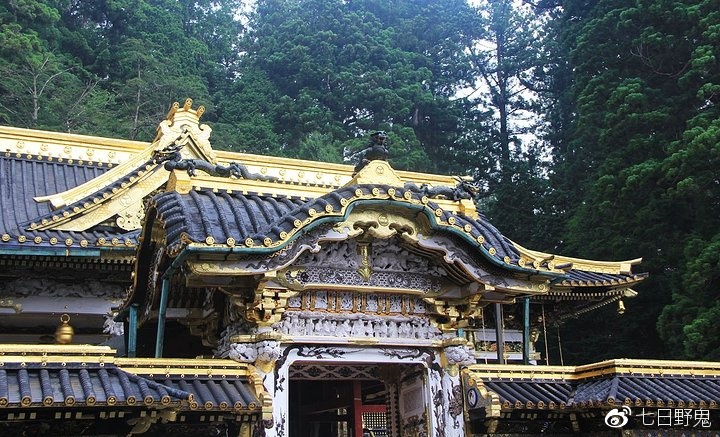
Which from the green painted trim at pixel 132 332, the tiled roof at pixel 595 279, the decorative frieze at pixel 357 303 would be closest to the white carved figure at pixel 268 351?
the decorative frieze at pixel 357 303

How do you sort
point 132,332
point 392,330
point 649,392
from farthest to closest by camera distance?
point 132,332
point 649,392
point 392,330

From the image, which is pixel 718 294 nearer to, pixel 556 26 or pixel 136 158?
pixel 136 158

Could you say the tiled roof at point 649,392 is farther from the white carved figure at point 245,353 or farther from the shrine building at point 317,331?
the white carved figure at point 245,353

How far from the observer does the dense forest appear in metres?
22.6

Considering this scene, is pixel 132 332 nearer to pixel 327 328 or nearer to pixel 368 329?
pixel 327 328

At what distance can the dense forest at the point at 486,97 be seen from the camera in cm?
2259

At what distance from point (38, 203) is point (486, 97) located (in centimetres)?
3225

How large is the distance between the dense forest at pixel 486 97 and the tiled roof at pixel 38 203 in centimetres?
1500

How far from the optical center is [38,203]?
14.4 metres

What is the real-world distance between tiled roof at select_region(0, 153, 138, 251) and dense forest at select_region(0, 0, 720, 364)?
14996 mm

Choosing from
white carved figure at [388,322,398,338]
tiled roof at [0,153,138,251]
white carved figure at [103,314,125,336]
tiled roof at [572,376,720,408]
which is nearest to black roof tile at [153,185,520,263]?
white carved figure at [388,322,398,338]

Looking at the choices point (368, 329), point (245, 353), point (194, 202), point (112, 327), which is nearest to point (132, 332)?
point (245, 353)

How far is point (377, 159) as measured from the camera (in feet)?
26.6

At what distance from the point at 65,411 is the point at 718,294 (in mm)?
18007
